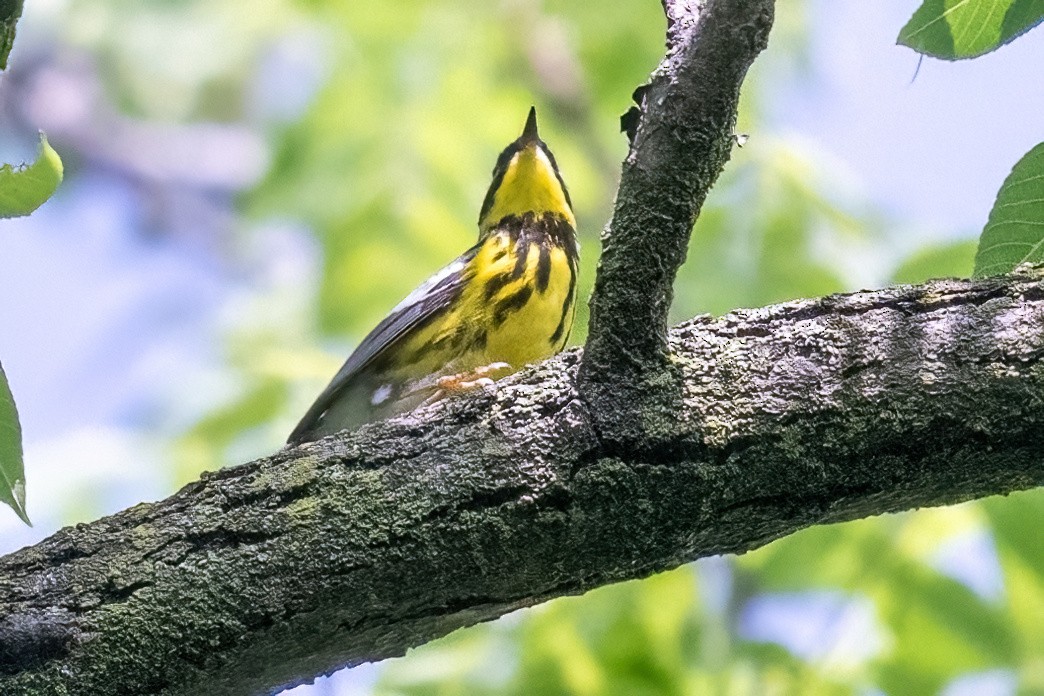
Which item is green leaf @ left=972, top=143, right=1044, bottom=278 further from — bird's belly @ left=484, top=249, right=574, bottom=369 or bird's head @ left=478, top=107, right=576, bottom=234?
bird's head @ left=478, top=107, right=576, bottom=234

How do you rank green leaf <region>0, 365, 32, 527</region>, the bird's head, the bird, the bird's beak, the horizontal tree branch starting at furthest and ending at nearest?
1. the bird's beak
2. the bird's head
3. the bird
4. the horizontal tree branch
5. green leaf <region>0, 365, 32, 527</region>

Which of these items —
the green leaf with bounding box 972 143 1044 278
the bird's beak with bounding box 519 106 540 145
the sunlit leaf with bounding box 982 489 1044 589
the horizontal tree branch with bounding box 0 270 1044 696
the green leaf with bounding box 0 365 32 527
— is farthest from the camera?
the bird's beak with bounding box 519 106 540 145

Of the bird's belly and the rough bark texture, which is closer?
the rough bark texture

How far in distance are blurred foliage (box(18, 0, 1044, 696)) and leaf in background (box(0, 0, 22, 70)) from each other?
2540 millimetres

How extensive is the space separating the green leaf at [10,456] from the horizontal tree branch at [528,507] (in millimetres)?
326

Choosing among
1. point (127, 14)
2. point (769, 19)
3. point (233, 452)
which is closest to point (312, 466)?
point (769, 19)

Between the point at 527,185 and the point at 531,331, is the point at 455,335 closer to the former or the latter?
the point at 531,331

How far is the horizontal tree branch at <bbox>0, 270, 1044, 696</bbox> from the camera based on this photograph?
2.45 meters

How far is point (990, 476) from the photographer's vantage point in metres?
2.52

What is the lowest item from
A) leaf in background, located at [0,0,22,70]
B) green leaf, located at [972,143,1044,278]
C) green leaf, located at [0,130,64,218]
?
green leaf, located at [0,130,64,218]

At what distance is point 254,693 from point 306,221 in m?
4.08

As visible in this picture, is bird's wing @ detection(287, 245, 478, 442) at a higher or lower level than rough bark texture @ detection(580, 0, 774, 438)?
higher

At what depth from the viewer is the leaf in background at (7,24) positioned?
2209 mm

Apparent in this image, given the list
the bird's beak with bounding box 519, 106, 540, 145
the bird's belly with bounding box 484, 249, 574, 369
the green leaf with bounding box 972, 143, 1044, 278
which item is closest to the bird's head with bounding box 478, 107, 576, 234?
the bird's beak with bounding box 519, 106, 540, 145
